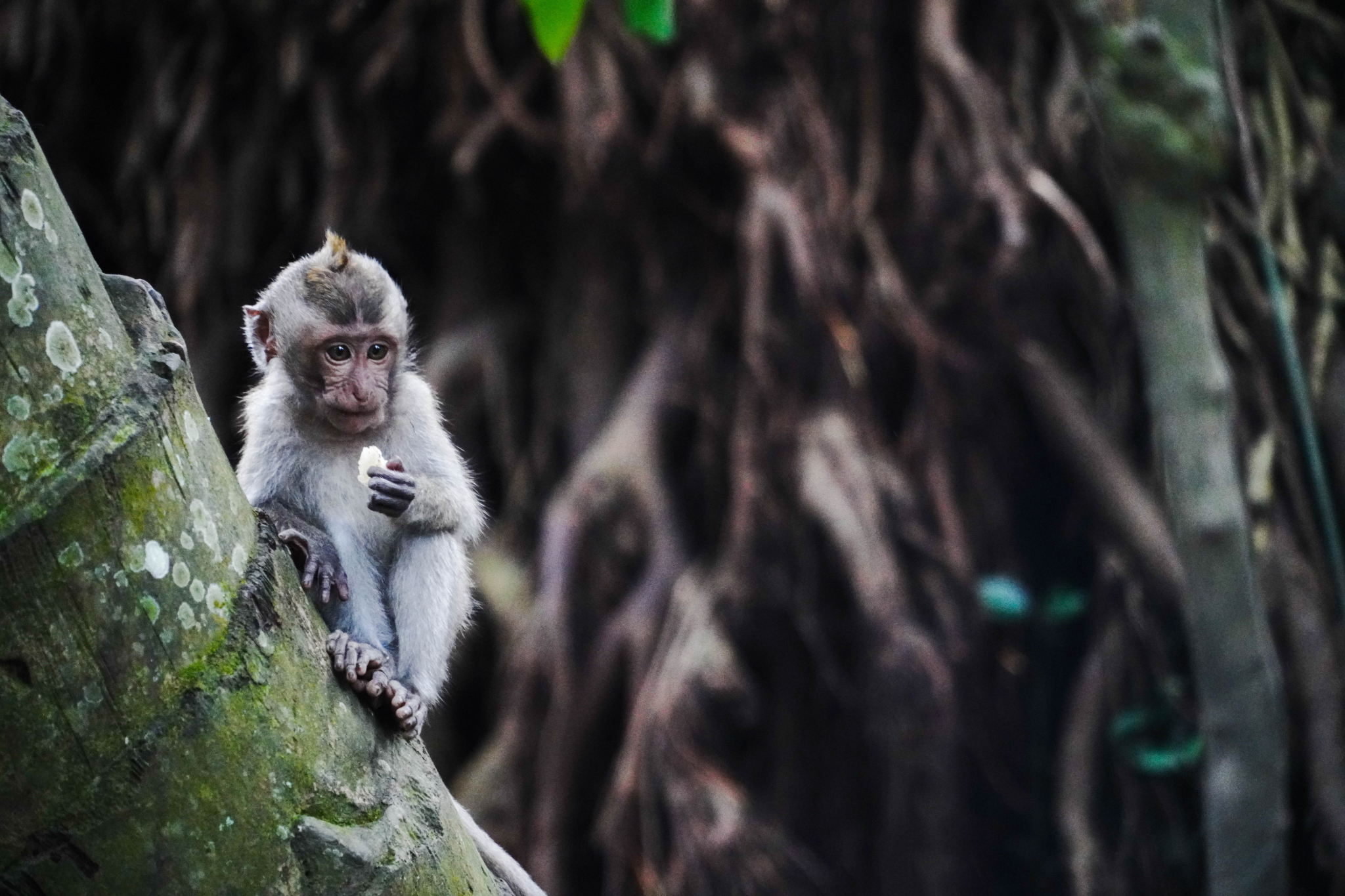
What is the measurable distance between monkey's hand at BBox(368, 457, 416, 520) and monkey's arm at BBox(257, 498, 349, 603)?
0.10 metres

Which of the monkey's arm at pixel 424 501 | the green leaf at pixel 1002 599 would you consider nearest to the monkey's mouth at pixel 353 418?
the monkey's arm at pixel 424 501

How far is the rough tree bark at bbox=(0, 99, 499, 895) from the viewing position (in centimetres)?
124

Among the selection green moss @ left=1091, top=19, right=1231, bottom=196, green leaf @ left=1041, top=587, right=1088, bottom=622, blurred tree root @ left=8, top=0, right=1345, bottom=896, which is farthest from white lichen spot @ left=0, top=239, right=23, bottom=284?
green leaf @ left=1041, top=587, right=1088, bottom=622

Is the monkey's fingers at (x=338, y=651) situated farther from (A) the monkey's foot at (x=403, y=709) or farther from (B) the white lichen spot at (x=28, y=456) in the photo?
(B) the white lichen spot at (x=28, y=456)

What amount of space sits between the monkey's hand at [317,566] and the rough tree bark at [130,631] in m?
0.54

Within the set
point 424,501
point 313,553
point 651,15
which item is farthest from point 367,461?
point 651,15

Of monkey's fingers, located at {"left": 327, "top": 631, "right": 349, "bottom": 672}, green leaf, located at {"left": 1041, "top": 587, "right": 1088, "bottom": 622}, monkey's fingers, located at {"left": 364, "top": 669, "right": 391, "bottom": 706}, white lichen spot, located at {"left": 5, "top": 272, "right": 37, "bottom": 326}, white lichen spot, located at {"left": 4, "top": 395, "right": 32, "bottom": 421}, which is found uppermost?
white lichen spot, located at {"left": 5, "top": 272, "right": 37, "bottom": 326}

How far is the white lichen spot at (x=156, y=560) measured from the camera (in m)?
1.31

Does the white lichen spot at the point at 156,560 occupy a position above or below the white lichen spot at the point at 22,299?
below

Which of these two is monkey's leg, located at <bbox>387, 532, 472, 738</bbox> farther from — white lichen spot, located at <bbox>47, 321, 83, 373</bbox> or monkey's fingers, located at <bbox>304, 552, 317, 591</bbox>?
white lichen spot, located at <bbox>47, 321, 83, 373</bbox>

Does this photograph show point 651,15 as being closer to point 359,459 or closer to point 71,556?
point 359,459

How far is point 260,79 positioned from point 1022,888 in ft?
13.1

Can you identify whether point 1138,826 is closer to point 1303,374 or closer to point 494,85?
point 1303,374

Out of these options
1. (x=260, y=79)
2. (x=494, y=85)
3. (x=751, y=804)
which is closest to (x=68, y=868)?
(x=751, y=804)
